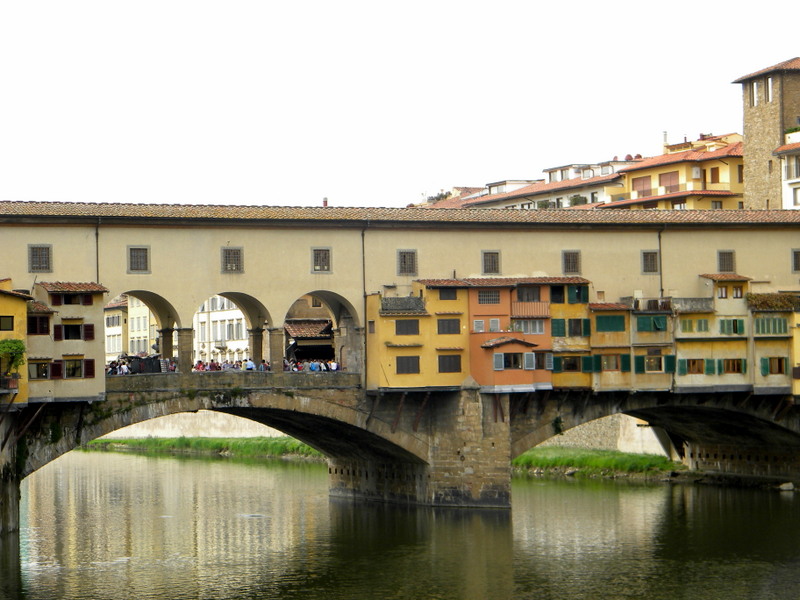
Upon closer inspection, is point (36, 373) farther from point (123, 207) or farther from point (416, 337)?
point (416, 337)

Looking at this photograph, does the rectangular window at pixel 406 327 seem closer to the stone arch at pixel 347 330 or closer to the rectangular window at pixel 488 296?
the stone arch at pixel 347 330

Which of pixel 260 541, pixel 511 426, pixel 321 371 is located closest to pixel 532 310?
pixel 511 426

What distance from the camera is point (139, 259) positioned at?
50.3 m

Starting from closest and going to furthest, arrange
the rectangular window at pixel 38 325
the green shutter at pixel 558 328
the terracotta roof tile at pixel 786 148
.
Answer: the rectangular window at pixel 38 325 → the green shutter at pixel 558 328 → the terracotta roof tile at pixel 786 148

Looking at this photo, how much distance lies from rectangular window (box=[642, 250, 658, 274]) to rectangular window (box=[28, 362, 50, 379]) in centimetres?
2221

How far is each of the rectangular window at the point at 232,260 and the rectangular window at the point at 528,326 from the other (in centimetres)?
963

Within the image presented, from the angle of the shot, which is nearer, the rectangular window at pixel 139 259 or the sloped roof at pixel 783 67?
the rectangular window at pixel 139 259

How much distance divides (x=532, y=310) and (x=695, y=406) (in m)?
8.20

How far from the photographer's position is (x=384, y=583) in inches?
1656

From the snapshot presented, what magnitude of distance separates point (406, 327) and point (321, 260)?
11.9 feet

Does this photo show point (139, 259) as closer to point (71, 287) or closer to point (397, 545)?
point (71, 287)

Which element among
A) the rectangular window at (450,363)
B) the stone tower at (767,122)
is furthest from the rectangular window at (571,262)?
the stone tower at (767,122)

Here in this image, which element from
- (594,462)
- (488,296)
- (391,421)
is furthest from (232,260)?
(594,462)

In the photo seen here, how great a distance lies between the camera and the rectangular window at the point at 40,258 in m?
48.7
